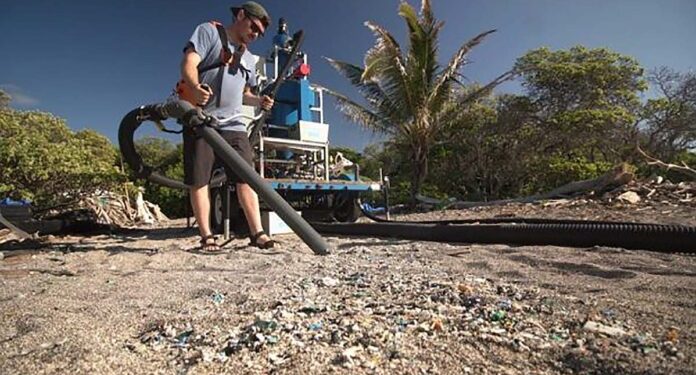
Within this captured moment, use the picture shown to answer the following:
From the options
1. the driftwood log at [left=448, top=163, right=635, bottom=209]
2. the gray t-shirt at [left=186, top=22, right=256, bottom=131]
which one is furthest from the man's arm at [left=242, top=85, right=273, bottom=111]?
the driftwood log at [left=448, top=163, right=635, bottom=209]

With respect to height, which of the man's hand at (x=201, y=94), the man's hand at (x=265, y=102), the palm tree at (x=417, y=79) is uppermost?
the palm tree at (x=417, y=79)

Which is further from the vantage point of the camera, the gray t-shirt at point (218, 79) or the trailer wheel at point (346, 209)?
the trailer wheel at point (346, 209)

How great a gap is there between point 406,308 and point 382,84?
9515 mm

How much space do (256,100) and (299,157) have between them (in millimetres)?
2451

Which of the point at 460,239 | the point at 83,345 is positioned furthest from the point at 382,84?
the point at 83,345

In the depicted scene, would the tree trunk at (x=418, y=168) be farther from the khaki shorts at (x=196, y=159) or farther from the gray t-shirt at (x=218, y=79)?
the khaki shorts at (x=196, y=159)

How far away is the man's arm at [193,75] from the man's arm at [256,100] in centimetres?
56

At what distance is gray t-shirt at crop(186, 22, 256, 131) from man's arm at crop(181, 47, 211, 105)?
73 millimetres

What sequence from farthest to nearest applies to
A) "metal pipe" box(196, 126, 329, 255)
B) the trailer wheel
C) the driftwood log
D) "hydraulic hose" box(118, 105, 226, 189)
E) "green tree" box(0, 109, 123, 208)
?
the driftwood log
the trailer wheel
"green tree" box(0, 109, 123, 208)
"hydraulic hose" box(118, 105, 226, 189)
"metal pipe" box(196, 126, 329, 255)

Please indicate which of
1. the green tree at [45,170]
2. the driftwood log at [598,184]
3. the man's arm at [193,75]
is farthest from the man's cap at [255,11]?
the driftwood log at [598,184]

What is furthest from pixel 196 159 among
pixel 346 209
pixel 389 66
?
pixel 389 66

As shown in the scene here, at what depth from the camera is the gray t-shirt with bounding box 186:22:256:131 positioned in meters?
2.63

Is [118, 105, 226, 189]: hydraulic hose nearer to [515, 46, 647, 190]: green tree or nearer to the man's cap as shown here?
the man's cap

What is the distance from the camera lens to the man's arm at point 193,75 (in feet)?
8.15
